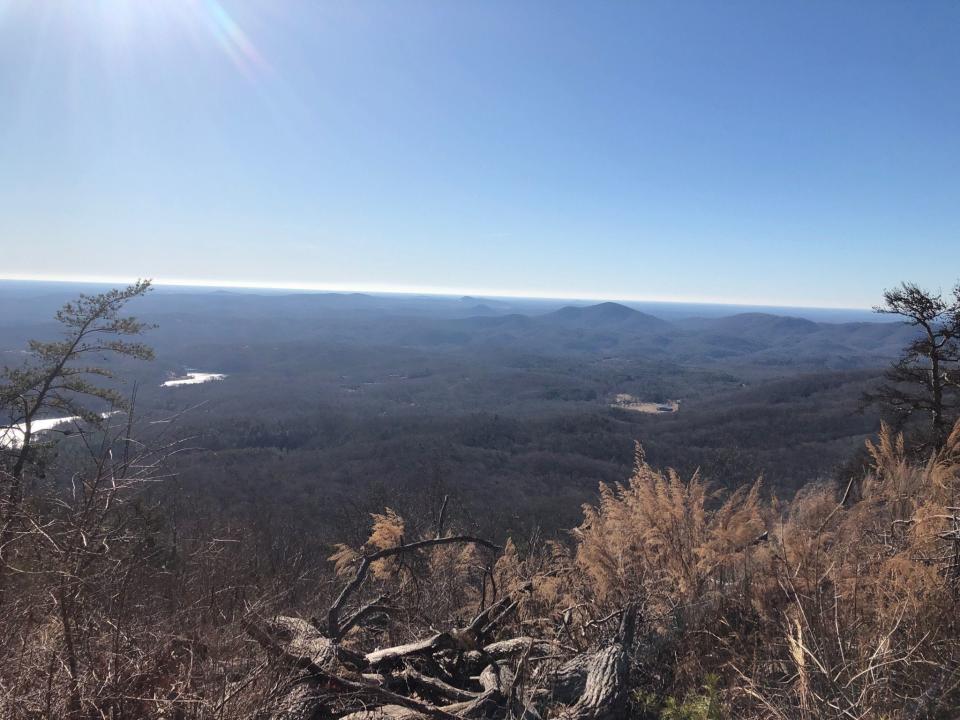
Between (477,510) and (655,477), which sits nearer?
(655,477)

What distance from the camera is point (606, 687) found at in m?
2.36

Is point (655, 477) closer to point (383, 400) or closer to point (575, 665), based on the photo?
point (575, 665)

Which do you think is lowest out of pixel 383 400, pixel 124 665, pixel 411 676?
pixel 383 400

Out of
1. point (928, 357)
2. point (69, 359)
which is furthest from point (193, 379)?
point (928, 357)

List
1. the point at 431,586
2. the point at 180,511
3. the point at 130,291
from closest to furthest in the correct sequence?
the point at 431,586 → the point at 130,291 → the point at 180,511

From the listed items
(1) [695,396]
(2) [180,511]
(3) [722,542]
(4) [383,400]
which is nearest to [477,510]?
(2) [180,511]

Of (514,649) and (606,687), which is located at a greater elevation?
(606,687)

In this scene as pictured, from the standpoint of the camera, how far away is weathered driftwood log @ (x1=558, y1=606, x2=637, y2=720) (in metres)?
2.24

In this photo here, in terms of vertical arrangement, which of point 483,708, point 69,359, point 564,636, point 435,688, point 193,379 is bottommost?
point 193,379

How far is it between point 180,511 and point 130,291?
16.2 m

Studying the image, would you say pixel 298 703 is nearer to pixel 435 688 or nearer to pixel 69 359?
pixel 435 688

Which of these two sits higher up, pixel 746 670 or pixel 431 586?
pixel 746 670

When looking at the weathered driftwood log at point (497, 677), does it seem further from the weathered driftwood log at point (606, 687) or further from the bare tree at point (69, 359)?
the bare tree at point (69, 359)

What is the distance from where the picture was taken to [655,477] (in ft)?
15.6
